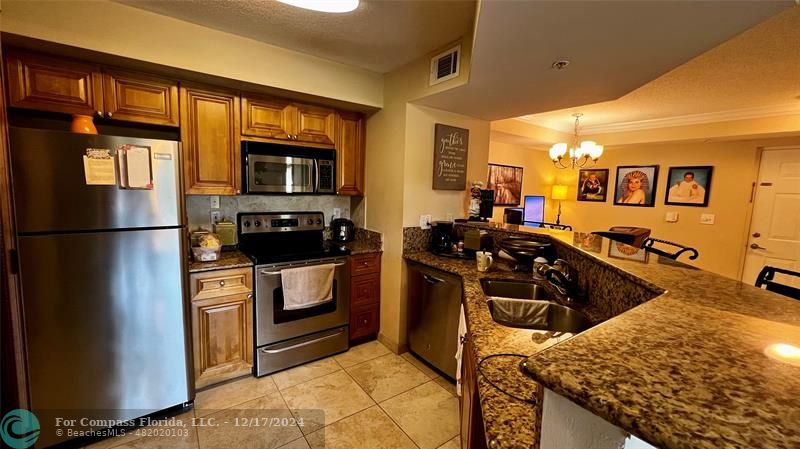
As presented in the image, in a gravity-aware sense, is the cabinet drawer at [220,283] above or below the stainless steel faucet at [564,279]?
below

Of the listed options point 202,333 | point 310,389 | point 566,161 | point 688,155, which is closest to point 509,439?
point 310,389

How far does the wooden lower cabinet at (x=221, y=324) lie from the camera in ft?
6.92

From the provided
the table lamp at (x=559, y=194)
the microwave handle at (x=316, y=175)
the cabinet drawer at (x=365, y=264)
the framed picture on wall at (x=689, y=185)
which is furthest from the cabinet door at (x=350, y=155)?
the framed picture on wall at (x=689, y=185)

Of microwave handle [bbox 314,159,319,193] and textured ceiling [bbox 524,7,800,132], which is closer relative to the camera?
textured ceiling [bbox 524,7,800,132]

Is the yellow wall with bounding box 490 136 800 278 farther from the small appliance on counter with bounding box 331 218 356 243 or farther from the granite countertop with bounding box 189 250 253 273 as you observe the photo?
the granite countertop with bounding box 189 250 253 273

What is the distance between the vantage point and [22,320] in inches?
60.2

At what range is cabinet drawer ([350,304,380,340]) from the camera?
2.82 m

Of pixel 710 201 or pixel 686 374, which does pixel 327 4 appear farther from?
pixel 710 201

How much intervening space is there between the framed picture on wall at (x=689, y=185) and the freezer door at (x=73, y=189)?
5.66 m

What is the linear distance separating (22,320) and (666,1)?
3034mm

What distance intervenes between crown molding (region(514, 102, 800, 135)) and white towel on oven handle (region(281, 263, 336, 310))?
2967mm

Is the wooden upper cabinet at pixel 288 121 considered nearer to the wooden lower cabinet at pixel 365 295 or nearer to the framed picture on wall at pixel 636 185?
the wooden lower cabinet at pixel 365 295

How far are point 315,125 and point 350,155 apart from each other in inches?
16.1

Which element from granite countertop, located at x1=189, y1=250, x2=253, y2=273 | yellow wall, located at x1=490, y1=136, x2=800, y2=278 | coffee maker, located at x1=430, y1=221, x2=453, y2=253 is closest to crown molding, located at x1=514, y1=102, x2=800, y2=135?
yellow wall, located at x1=490, y1=136, x2=800, y2=278
